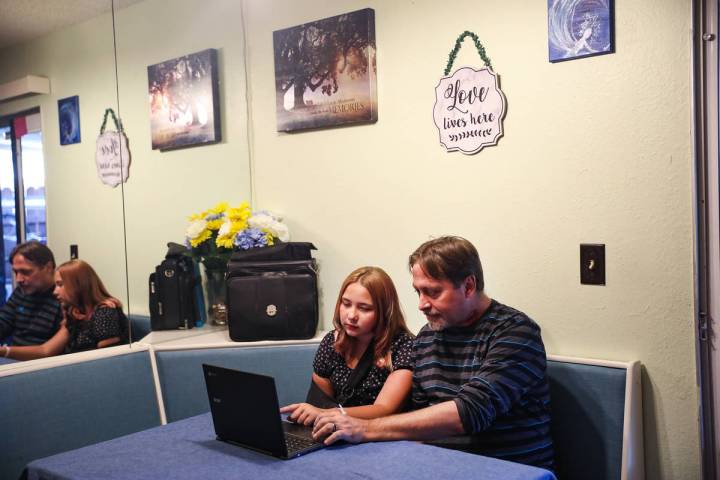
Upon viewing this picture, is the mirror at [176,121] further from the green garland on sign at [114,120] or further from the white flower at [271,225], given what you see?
the white flower at [271,225]

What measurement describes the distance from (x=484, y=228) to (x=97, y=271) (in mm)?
1490

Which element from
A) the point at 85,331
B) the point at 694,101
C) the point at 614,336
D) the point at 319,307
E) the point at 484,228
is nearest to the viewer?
the point at 694,101

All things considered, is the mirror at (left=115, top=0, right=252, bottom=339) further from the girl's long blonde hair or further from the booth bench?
the booth bench

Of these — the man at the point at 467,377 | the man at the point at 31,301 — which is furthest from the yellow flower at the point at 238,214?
the man at the point at 467,377

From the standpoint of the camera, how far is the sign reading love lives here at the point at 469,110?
229 cm

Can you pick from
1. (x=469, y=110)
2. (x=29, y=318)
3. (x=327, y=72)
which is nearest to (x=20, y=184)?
(x=29, y=318)

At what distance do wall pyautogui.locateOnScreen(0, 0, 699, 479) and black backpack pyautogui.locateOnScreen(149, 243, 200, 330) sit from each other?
0.07 m

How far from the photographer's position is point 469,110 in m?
2.35

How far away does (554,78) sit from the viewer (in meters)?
2.17

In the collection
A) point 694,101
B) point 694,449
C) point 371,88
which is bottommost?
point 694,449

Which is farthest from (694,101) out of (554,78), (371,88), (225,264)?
(225,264)

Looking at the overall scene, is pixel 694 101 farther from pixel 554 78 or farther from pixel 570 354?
pixel 570 354

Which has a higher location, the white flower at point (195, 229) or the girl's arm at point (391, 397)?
the white flower at point (195, 229)

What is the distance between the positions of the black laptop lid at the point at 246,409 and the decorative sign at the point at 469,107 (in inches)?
47.9
